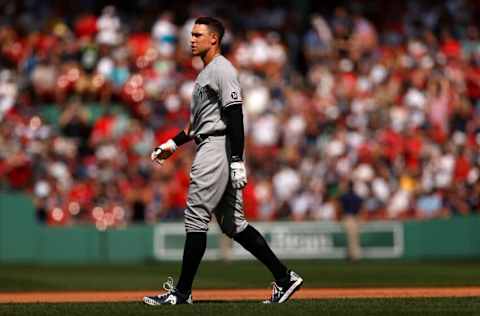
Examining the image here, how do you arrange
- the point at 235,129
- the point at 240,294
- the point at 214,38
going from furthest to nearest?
the point at 240,294 → the point at 214,38 → the point at 235,129

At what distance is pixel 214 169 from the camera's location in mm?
7977

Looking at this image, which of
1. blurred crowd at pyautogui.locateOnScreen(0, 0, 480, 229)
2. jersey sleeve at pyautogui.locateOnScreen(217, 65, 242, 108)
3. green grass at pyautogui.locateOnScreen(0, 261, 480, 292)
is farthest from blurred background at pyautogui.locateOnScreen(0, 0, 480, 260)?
jersey sleeve at pyautogui.locateOnScreen(217, 65, 242, 108)

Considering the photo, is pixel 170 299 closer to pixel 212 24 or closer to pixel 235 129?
pixel 235 129

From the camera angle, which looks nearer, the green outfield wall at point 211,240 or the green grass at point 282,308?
the green grass at point 282,308

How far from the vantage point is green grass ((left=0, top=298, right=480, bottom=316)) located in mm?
7284

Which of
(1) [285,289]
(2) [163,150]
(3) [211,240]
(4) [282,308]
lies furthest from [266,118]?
(4) [282,308]

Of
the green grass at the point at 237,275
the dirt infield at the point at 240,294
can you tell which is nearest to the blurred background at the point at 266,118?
the green grass at the point at 237,275

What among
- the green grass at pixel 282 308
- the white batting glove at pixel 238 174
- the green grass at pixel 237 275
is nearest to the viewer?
the green grass at pixel 282 308

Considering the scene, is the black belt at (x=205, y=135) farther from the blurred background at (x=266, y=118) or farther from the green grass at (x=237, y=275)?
the blurred background at (x=266, y=118)

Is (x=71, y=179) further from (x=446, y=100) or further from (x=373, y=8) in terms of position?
(x=373, y=8)

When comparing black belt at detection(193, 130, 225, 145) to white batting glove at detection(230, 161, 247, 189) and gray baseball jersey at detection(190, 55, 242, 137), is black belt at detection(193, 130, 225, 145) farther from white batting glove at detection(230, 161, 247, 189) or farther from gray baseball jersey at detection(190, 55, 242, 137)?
white batting glove at detection(230, 161, 247, 189)

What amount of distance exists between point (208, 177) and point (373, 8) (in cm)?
1697

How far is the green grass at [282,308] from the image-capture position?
728 centimetres

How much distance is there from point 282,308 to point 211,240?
12103 millimetres
